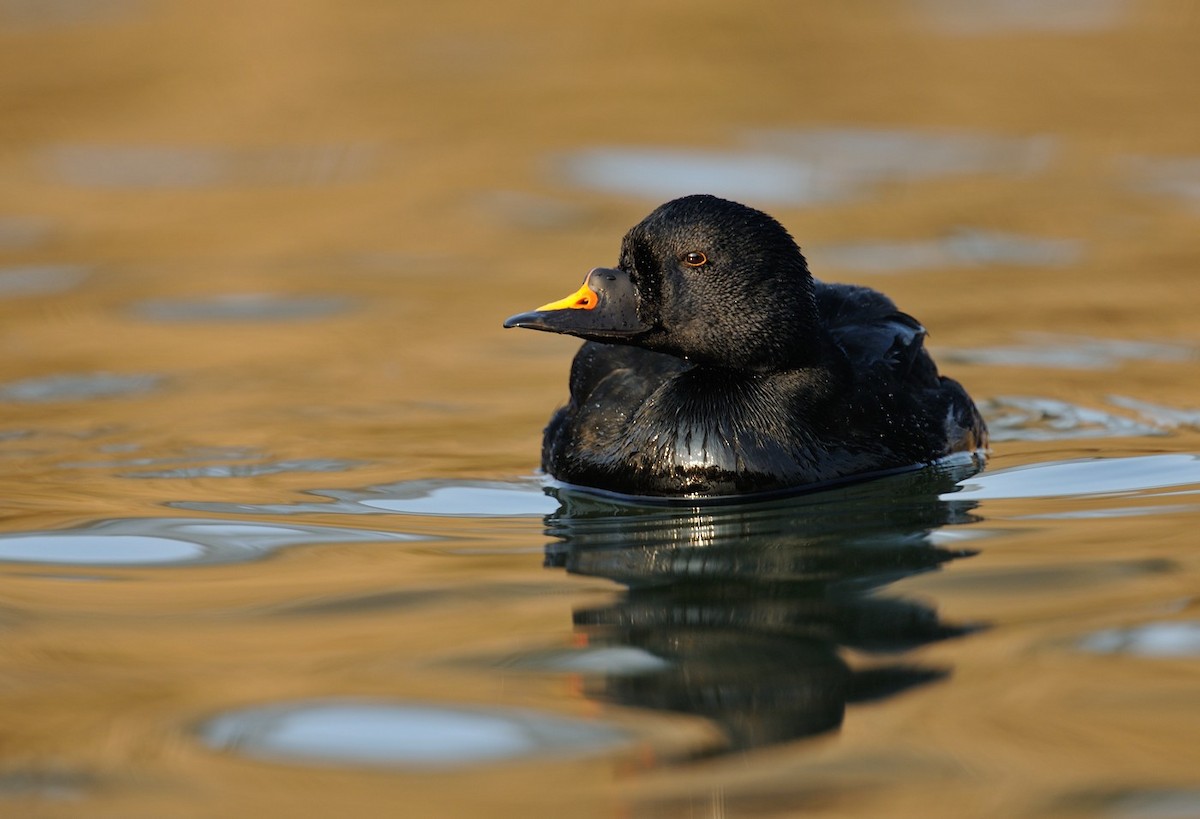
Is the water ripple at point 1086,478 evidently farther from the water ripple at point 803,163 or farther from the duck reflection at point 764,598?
the water ripple at point 803,163

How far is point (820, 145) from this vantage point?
13.6 meters

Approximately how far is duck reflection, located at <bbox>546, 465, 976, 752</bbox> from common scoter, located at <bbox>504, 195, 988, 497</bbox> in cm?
13

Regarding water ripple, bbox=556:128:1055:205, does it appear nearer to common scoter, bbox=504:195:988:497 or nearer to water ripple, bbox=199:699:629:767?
common scoter, bbox=504:195:988:497

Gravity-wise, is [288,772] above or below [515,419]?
below

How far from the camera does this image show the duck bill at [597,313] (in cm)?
646

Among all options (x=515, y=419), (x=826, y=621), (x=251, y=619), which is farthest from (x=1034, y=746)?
(x=515, y=419)

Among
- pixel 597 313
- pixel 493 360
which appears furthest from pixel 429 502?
pixel 493 360

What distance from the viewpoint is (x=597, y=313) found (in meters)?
6.50

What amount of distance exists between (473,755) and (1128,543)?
252cm

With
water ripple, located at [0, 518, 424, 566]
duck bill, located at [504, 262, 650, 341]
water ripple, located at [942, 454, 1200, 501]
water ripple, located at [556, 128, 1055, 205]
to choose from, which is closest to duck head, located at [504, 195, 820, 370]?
duck bill, located at [504, 262, 650, 341]

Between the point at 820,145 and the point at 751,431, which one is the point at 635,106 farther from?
the point at 751,431

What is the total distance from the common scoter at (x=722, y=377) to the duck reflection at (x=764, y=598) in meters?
0.13

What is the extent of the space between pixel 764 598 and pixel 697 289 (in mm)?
1593

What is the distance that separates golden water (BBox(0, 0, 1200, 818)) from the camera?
4.12 m
